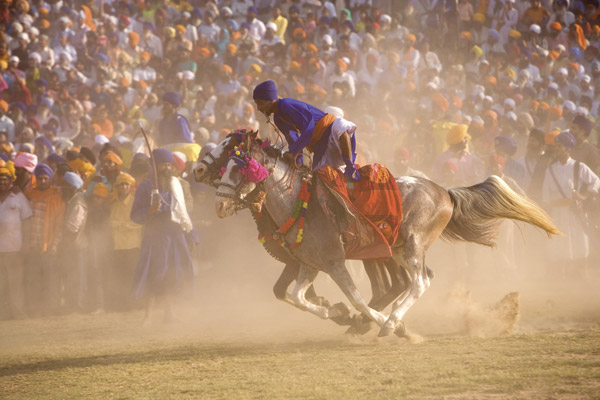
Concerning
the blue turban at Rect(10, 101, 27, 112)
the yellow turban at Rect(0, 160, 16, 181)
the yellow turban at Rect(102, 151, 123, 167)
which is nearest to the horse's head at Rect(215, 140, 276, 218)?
the yellow turban at Rect(102, 151, 123, 167)

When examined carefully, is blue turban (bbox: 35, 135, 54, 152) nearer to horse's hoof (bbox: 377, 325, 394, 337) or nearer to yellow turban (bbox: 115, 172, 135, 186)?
yellow turban (bbox: 115, 172, 135, 186)

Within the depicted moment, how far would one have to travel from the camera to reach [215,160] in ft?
25.3

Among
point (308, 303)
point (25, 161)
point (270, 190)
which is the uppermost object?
point (25, 161)

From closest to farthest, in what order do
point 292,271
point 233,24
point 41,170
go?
point 292,271
point 41,170
point 233,24

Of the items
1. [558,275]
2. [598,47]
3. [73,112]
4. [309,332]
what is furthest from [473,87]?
[309,332]

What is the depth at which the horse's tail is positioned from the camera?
845 cm

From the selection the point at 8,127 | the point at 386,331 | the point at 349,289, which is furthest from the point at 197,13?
the point at 386,331

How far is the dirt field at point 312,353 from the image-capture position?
19.0 feet

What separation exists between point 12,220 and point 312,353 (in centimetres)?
623

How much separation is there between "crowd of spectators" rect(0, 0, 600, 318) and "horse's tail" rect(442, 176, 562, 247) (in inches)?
141

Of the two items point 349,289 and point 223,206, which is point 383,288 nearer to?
point 349,289

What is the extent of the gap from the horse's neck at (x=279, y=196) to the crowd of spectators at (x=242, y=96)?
4416mm

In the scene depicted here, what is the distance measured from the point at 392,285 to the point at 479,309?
3.45 ft

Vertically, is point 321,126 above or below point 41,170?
below
